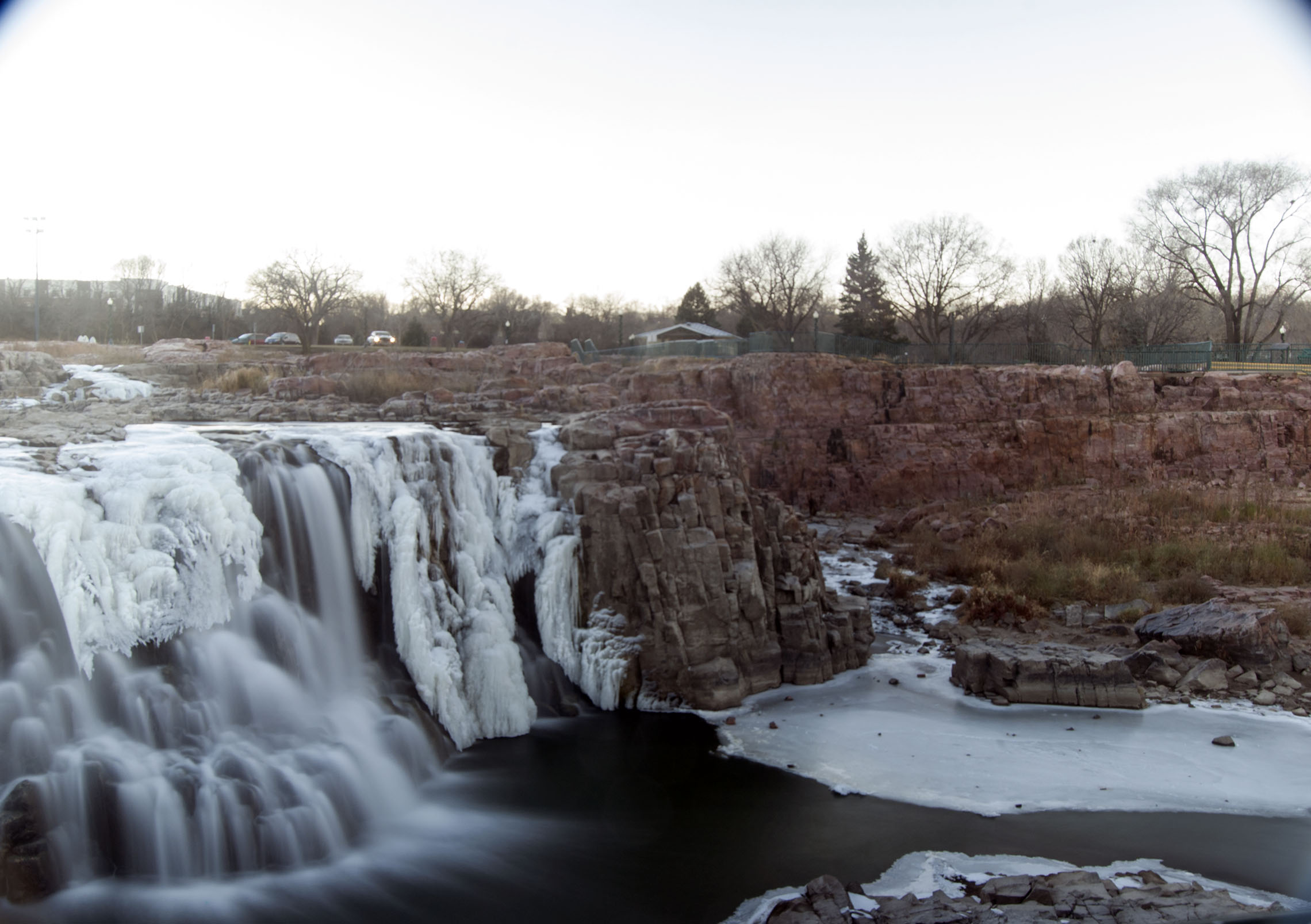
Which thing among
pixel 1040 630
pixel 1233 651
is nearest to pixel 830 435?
pixel 1040 630

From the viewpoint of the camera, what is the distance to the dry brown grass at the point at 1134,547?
17.1m

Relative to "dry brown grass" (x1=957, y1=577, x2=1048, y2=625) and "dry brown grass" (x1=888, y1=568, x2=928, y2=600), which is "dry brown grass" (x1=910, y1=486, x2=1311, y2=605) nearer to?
"dry brown grass" (x1=957, y1=577, x2=1048, y2=625)

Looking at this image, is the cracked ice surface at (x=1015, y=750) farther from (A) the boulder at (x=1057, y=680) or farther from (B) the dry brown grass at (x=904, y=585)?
(B) the dry brown grass at (x=904, y=585)

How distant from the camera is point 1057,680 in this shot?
1270 centimetres

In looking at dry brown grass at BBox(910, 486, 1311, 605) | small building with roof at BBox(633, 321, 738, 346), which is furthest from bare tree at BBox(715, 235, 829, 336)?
dry brown grass at BBox(910, 486, 1311, 605)

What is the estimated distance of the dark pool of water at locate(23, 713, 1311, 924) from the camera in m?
7.93

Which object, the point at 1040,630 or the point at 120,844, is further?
the point at 1040,630

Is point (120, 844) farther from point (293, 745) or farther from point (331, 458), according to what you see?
point (331, 458)

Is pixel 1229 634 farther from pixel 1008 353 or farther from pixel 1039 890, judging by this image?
pixel 1008 353

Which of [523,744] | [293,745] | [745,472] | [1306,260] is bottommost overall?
[523,744]

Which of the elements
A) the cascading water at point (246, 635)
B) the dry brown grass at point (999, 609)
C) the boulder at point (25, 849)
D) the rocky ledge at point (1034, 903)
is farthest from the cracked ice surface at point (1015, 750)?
the boulder at point (25, 849)

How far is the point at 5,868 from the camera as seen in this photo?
23.9 ft

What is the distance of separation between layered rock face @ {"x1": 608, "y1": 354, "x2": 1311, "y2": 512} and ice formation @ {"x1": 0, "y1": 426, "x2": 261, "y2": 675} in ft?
55.4

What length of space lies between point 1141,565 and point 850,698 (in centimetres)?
906
